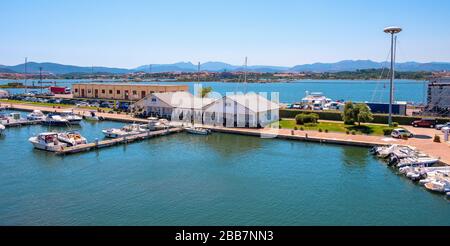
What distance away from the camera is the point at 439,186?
1772 cm

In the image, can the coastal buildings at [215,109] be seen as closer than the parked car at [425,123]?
No

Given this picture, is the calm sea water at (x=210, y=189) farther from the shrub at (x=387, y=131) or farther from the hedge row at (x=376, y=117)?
the hedge row at (x=376, y=117)

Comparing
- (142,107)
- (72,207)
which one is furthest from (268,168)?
(142,107)

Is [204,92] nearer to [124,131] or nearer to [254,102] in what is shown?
[254,102]

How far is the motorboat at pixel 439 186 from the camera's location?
687 inches

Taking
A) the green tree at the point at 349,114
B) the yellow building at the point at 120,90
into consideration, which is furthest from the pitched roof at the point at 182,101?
the green tree at the point at 349,114

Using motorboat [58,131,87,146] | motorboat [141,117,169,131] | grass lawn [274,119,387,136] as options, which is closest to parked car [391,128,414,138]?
grass lawn [274,119,387,136]

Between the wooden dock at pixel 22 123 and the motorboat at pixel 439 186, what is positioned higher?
the wooden dock at pixel 22 123

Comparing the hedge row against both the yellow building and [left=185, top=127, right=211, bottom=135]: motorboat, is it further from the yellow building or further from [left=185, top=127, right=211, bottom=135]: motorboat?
the yellow building

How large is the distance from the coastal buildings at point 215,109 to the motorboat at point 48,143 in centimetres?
1325

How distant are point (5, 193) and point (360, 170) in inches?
705

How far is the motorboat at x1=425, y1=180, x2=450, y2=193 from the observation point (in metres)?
17.5

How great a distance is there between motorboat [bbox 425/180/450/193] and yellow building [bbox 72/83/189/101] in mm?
36627

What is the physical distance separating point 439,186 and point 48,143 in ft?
77.1
